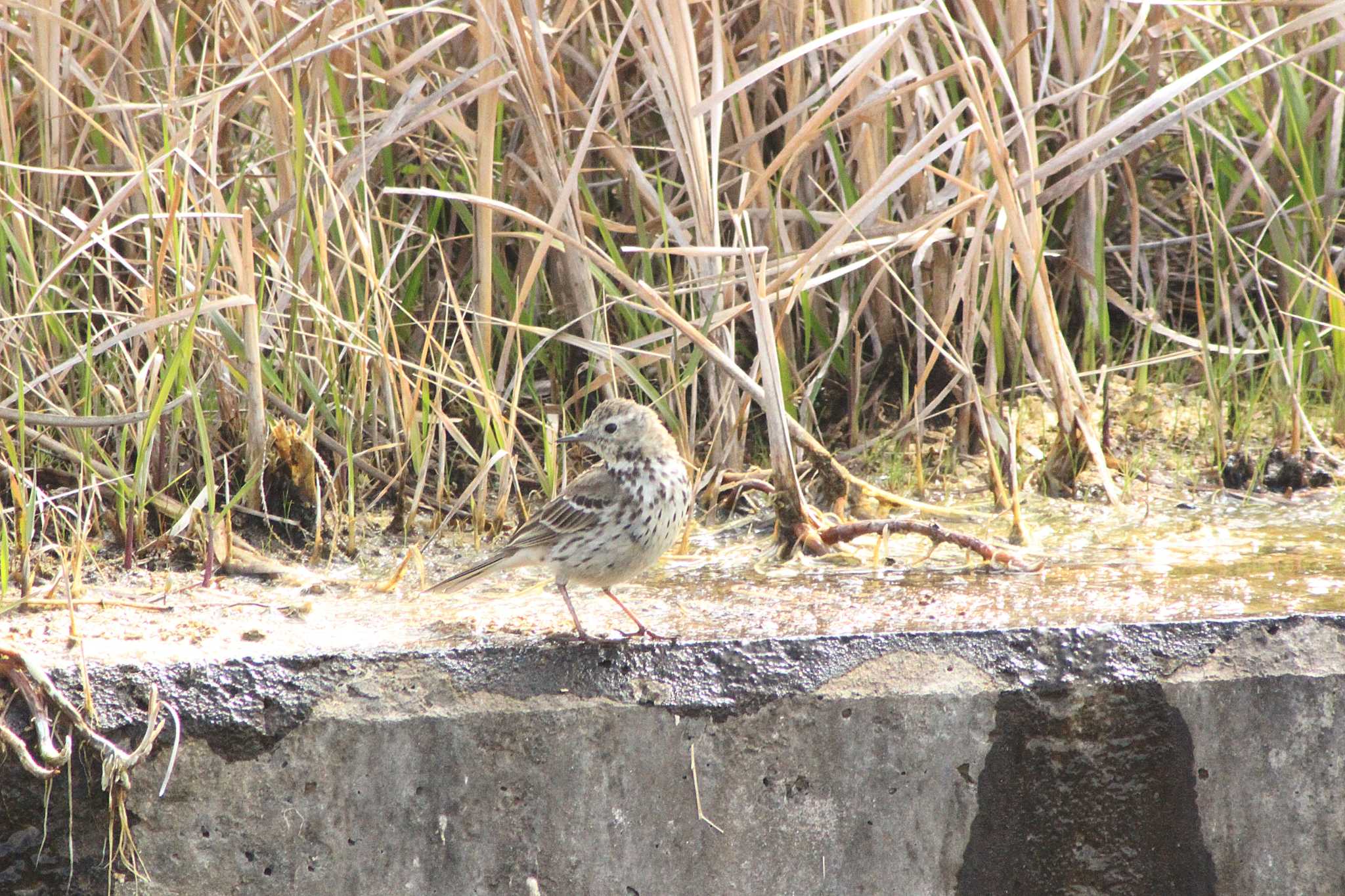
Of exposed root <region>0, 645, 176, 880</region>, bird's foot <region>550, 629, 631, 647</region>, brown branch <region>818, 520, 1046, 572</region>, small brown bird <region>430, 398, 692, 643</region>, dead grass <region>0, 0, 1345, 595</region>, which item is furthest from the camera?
dead grass <region>0, 0, 1345, 595</region>

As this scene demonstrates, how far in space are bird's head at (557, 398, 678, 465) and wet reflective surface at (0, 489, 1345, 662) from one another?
1.26ft

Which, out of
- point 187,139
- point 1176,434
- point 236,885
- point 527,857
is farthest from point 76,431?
point 1176,434

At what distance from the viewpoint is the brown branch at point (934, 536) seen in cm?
377

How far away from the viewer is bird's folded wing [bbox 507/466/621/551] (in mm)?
3365

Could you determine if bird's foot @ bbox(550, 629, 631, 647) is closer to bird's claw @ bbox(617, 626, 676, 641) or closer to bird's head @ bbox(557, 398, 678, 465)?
bird's claw @ bbox(617, 626, 676, 641)

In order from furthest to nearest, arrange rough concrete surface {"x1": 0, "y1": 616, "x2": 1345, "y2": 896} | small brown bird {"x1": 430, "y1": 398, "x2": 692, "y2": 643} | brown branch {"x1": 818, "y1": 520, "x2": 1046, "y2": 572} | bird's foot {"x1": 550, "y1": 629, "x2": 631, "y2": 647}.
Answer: brown branch {"x1": 818, "y1": 520, "x2": 1046, "y2": 572}
small brown bird {"x1": 430, "y1": 398, "x2": 692, "y2": 643}
bird's foot {"x1": 550, "y1": 629, "x2": 631, "y2": 647}
rough concrete surface {"x1": 0, "y1": 616, "x2": 1345, "y2": 896}

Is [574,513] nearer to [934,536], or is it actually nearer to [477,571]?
[477,571]

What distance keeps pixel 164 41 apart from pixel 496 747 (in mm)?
2647

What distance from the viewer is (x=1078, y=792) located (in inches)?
116

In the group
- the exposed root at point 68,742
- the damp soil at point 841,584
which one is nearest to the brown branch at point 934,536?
the damp soil at point 841,584

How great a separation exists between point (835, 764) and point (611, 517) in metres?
0.80

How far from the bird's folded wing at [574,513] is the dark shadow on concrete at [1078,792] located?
1.02 meters

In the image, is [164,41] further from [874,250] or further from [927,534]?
[927,534]

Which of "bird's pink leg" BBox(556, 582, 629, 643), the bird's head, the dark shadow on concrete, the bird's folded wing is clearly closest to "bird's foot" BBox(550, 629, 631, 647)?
"bird's pink leg" BBox(556, 582, 629, 643)
